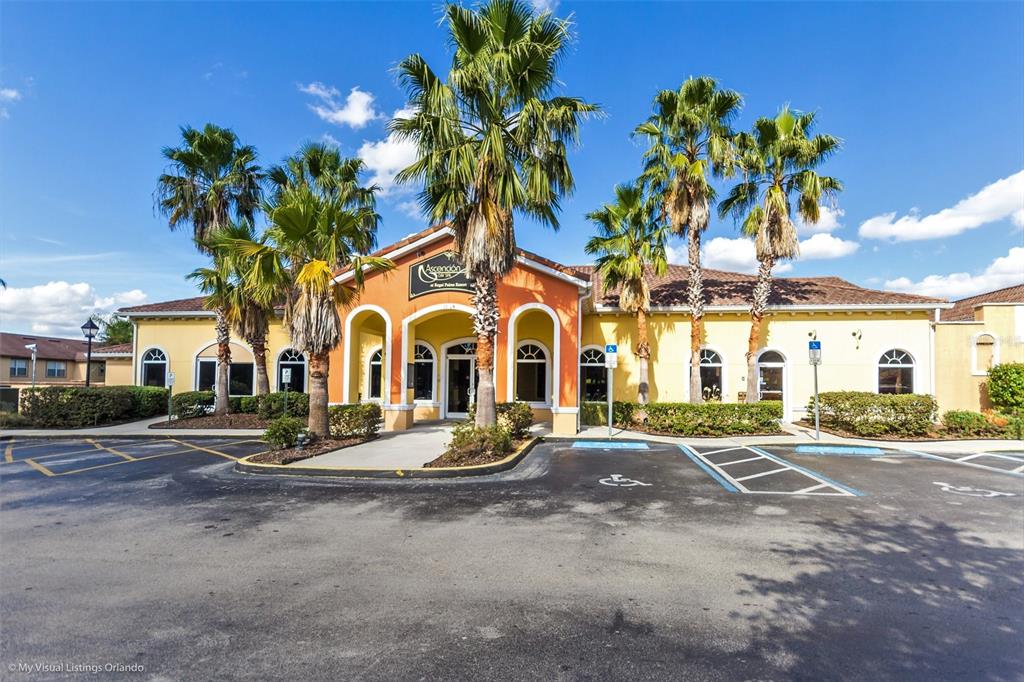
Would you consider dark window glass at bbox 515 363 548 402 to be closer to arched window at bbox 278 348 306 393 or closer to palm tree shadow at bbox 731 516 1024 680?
arched window at bbox 278 348 306 393

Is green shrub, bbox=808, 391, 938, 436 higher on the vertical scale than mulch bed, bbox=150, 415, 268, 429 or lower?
higher

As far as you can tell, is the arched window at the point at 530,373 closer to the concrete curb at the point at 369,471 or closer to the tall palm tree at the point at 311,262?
the tall palm tree at the point at 311,262

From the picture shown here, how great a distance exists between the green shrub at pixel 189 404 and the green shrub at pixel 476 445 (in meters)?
13.7

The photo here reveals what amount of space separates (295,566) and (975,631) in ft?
19.2

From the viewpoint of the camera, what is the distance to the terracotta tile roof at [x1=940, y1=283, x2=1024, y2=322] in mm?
21584

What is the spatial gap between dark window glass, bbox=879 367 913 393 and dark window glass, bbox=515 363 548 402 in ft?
39.3

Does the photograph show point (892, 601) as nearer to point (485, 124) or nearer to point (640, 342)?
point (485, 124)

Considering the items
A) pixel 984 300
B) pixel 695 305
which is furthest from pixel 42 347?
pixel 984 300

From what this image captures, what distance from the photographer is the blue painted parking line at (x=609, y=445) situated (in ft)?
43.6

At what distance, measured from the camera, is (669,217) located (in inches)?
655

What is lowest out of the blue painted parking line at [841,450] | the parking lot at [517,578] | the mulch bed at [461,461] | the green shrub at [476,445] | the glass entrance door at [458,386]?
the blue painted parking line at [841,450]

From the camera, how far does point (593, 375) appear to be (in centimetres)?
1934

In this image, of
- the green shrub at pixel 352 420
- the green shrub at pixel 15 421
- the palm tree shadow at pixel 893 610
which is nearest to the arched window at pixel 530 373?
the green shrub at pixel 352 420

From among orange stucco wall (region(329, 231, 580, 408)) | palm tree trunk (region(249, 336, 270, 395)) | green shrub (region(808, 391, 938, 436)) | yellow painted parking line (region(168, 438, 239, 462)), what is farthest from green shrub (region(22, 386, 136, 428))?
green shrub (region(808, 391, 938, 436))
